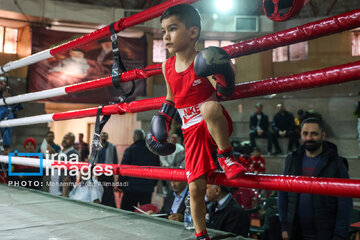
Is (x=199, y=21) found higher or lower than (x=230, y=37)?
lower

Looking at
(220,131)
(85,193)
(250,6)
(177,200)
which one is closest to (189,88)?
(220,131)

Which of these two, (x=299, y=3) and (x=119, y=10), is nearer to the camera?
(x=299, y=3)

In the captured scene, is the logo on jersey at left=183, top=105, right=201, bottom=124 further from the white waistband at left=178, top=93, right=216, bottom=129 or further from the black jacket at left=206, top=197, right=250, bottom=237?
the black jacket at left=206, top=197, right=250, bottom=237

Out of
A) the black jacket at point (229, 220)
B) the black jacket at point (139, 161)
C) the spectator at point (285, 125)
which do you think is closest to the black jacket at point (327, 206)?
the black jacket at point (229, 220)

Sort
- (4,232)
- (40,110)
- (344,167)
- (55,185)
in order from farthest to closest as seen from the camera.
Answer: (40,110), (55,185), (344,167), (4,232)

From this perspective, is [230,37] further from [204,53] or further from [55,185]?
[204,53]

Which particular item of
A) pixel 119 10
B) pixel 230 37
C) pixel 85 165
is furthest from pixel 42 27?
pixel 85 165

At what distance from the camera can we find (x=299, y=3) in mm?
908

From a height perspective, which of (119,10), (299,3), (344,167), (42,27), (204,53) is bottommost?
(344,167)

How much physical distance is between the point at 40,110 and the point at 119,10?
382 cm

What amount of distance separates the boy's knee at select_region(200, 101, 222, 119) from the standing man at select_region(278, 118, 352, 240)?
1223 mm

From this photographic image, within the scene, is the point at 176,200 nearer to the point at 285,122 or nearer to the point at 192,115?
the point at 192,115

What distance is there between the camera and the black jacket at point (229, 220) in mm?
2080

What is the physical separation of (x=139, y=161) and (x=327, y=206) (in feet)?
7.58
